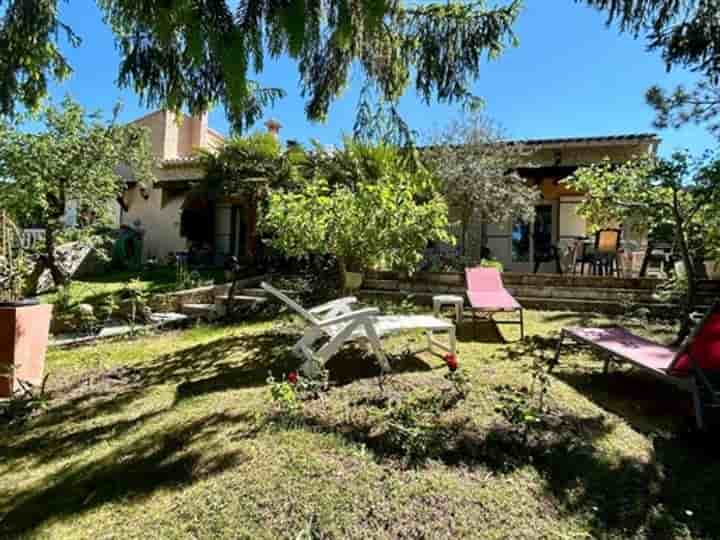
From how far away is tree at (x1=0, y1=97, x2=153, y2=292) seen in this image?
8.15m

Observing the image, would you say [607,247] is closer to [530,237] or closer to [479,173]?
[479,173]

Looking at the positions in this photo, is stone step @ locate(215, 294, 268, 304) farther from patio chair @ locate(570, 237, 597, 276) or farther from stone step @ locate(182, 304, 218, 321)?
patio chair @ locate(570, 237, 597, 276)

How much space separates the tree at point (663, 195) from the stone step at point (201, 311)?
23.0 feet

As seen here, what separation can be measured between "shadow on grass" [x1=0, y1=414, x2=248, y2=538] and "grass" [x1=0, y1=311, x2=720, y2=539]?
1 centimetres

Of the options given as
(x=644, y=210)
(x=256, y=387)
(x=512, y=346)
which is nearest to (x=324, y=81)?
(x=256, y=387)

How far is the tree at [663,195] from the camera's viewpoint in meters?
4.90

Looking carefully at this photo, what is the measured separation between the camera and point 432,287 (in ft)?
28.8

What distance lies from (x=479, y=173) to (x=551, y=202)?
437cm

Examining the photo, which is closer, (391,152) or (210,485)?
(210,485)

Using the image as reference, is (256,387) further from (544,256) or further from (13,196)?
(544,256)

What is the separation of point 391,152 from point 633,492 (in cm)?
333

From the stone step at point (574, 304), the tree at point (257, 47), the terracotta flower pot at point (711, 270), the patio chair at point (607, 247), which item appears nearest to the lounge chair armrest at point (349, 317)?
the tree at point (257, 47)

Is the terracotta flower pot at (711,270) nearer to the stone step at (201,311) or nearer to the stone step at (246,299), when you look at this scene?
the stone step at (246,299)

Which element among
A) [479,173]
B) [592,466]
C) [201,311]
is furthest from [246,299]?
[592,466]
